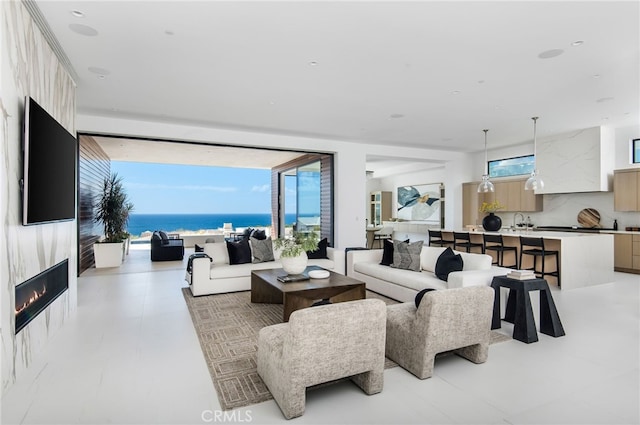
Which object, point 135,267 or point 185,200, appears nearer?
point 135,267

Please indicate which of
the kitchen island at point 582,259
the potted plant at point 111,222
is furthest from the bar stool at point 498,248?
the potted plant at point 111,222

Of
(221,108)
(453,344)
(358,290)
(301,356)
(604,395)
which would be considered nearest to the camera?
(301,356)

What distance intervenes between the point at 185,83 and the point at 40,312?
10.3 ft

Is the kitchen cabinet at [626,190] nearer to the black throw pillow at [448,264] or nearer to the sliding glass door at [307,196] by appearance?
the black throw pillow at [448,264]

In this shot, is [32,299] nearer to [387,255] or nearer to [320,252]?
[320,252]

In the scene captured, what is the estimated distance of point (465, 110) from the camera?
5.97m

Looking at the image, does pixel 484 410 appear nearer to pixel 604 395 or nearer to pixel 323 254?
pixel 604 395

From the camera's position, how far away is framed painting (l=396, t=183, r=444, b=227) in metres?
12.2

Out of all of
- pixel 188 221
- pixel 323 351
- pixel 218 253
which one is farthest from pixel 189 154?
pixel 188 221

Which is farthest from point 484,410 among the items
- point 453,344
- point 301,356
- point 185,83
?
point 185,83

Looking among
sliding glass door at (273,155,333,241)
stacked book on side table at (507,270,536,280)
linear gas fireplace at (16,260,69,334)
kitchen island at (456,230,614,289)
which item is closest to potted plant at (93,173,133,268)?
linear gas fireplace at (16,260,69,334)

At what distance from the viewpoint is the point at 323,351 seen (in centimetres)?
220

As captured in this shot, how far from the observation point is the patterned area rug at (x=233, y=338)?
2.48 meters

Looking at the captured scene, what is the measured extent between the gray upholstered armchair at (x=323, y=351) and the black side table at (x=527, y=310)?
1875 mm
